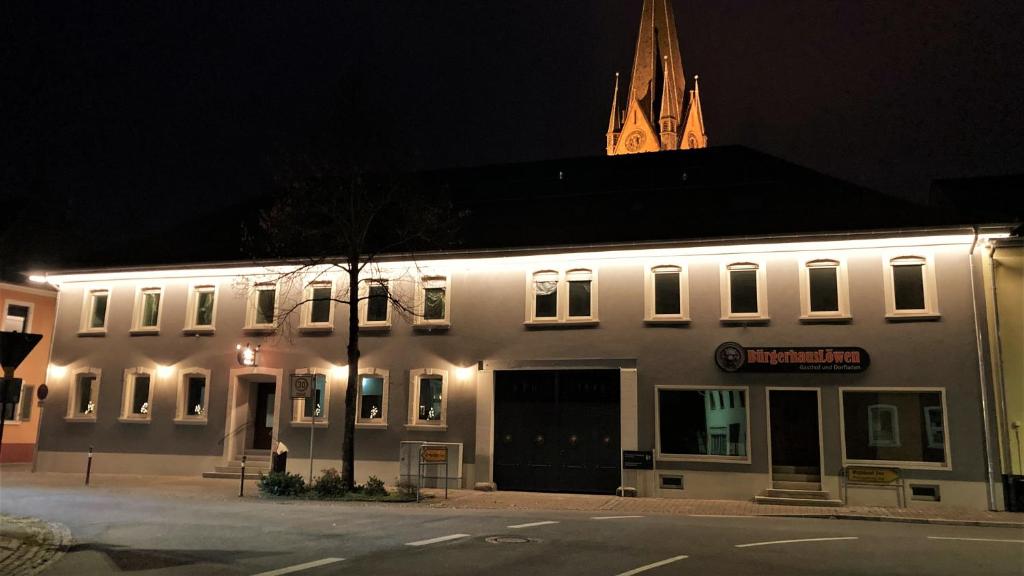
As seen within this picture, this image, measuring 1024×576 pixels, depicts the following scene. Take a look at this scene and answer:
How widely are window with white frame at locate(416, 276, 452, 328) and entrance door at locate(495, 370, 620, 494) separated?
2.71 metres

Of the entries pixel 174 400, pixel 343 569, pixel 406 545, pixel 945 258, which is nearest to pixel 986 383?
pixel 945 258

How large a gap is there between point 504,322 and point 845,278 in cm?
911

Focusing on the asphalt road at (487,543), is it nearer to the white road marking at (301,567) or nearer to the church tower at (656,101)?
the white road marking at (301,567)

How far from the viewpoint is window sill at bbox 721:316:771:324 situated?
70.3ft

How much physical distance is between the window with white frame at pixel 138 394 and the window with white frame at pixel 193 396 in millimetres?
1147

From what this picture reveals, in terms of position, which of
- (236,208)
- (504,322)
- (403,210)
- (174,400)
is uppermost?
(236,208)

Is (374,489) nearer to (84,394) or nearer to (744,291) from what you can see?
(744,291)

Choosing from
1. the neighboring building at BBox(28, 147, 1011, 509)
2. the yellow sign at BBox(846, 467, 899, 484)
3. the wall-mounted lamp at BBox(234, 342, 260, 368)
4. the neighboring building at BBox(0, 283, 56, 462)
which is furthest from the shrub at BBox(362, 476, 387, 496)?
the neighboring building at BBox(0, 283, 56, 462)

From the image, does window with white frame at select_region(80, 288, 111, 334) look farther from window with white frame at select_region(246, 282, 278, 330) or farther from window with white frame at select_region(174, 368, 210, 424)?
window with white frame at select_region(246, 282, 278, 330)

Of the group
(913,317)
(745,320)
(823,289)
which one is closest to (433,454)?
(745,320)

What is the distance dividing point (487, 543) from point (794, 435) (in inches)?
460

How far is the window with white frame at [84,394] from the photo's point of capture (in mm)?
28062

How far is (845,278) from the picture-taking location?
2108 centimetres

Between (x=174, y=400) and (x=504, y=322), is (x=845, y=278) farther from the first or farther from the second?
(x=174, y=400)
